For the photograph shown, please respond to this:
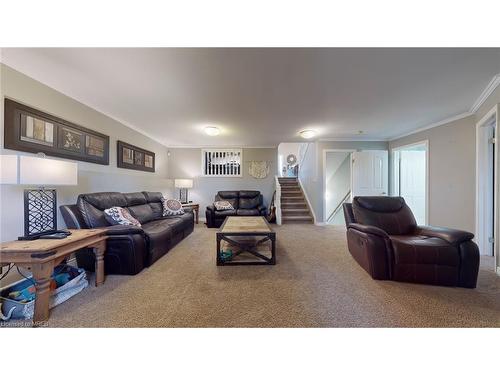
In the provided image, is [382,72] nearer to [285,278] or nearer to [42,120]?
[285,278]

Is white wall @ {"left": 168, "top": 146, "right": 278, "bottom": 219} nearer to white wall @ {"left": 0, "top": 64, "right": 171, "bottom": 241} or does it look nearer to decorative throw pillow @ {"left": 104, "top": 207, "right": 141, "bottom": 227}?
white wall @ {"left": 0, "top": 64, "right": 171, "bottom": 241}

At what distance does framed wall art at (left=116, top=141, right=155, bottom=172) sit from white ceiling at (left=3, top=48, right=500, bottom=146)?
1.78 feet

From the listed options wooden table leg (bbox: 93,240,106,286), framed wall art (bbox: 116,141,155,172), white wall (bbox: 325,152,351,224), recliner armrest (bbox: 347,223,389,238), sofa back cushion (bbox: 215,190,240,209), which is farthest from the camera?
white wall (bbox: 325,152,351,224)

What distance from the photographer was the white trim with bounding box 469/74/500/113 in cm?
217

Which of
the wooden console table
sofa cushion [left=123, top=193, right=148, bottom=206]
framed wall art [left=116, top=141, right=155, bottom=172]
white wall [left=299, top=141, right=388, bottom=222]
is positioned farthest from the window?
the wooden console table

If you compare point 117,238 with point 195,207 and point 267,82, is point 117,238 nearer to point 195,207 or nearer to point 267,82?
point 267,82

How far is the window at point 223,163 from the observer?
603 cm

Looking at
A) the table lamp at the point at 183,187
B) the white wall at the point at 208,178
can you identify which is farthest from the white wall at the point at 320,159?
the table lamp at the point at 183,187

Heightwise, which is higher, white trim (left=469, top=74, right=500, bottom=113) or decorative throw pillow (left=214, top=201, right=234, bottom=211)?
white trim (left=469, top=74, right=500, bottom=113)

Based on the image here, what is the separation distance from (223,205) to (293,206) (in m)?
2.26

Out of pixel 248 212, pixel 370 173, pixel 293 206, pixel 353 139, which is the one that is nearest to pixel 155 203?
pixel 248 212

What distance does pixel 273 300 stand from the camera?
172 centimetres
